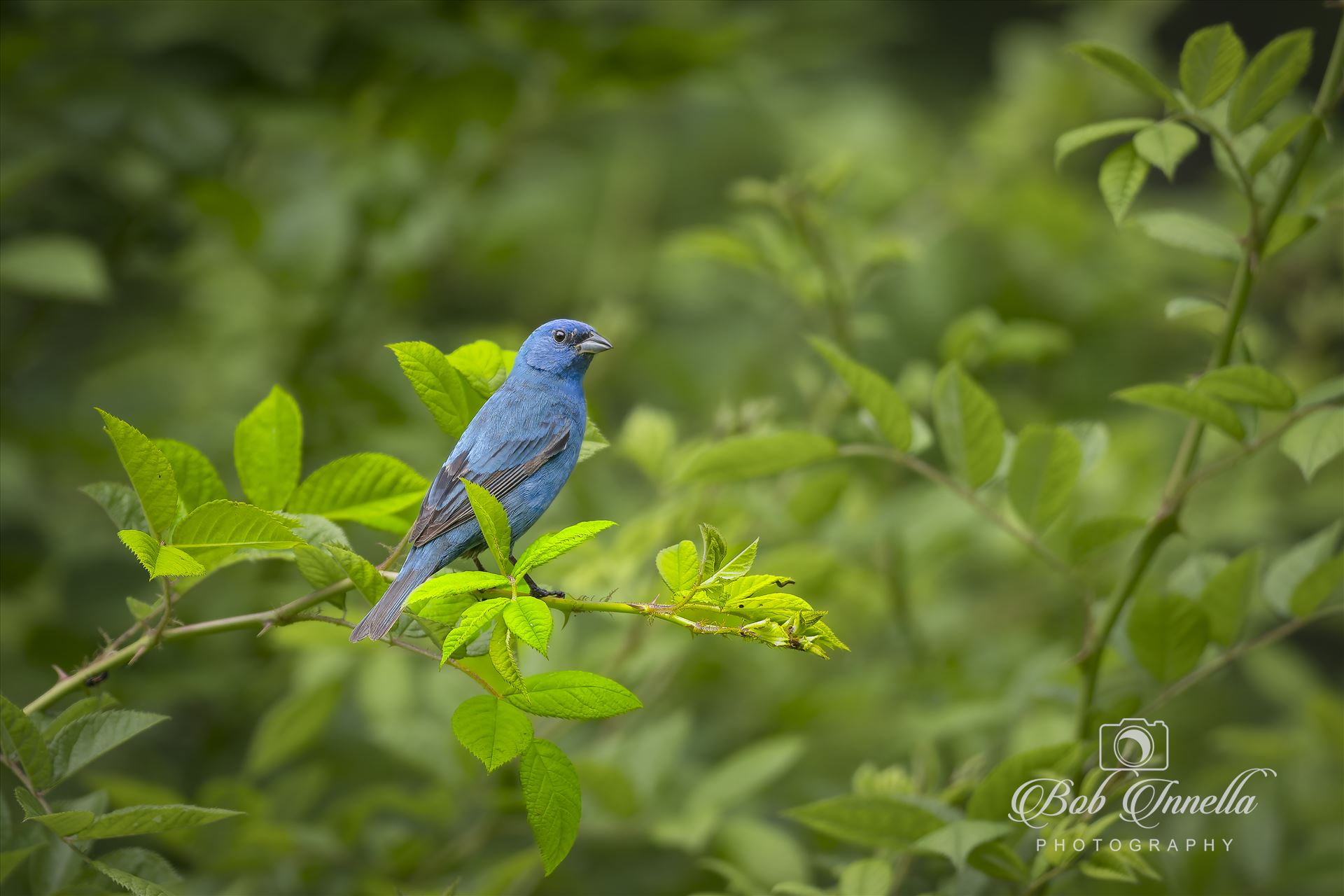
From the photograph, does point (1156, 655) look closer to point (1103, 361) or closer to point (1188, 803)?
point (1188, 803)

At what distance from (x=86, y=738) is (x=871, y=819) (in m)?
1.32

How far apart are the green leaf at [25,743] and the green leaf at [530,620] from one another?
2.40 ft

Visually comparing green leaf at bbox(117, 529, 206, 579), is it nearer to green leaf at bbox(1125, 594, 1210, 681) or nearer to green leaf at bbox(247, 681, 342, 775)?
green leaf at bbox(247, 681, 342, 775)

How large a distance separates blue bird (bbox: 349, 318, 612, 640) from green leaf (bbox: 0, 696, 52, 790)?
1.56 ft

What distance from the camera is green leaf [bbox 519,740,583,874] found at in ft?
4.98

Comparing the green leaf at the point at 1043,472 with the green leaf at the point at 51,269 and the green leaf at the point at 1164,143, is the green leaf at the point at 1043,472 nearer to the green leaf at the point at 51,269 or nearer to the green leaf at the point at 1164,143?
the green leaf at the point at 1164,143

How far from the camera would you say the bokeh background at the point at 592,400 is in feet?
9.30

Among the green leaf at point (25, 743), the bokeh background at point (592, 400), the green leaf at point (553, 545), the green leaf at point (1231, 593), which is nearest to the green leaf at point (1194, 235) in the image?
the green leaf at point (1231, 593)

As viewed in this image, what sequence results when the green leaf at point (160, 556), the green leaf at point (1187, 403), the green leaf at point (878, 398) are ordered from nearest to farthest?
the green leaf at point (160, 556) < the green leaf at point (1187, 403) < the green leaf at point (878, 398)

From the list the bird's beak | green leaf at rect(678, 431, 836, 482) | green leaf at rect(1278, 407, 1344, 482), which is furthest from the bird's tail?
green leaf at rect(1278, 407, 1344, 482)

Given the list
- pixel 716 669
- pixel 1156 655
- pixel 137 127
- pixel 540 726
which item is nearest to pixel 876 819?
pixel 1156 655

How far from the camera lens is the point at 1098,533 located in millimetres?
2082

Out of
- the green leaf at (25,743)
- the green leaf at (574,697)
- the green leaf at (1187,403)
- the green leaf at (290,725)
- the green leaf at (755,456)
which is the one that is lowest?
the green leaf at (290,725)

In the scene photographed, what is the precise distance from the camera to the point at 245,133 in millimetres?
3361
